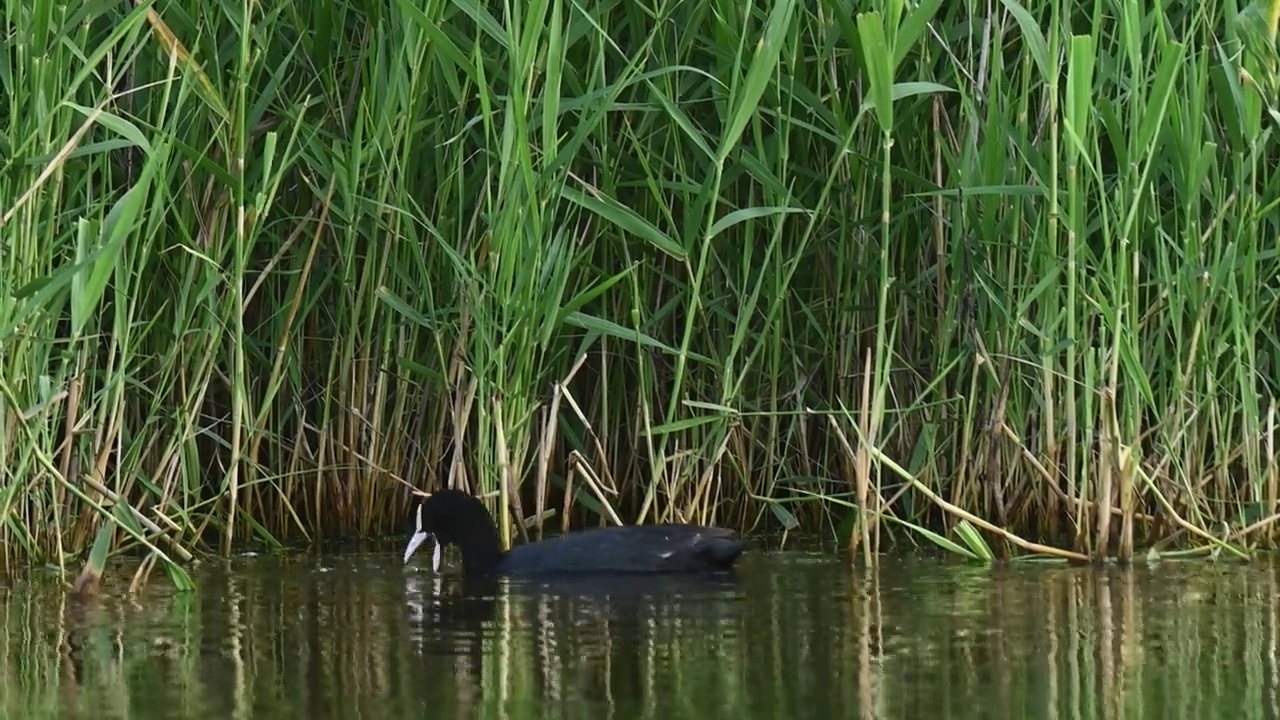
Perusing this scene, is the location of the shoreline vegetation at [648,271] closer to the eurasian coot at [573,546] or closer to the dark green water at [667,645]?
the eurasian coot at [573,546]

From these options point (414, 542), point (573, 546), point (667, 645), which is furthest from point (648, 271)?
point (667, 645)

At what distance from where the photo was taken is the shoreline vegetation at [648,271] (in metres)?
6.93

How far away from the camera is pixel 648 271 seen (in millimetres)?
7938

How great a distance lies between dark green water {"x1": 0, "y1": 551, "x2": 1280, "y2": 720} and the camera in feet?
16.2

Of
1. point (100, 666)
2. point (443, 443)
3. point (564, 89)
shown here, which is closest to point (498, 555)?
point (443, 443)

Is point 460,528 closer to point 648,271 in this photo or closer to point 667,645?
point 648,271

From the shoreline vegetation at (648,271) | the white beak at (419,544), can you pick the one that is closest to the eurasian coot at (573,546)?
the white beak at (419,544)

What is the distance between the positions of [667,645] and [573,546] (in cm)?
149

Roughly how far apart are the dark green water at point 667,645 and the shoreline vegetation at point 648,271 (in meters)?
0.32

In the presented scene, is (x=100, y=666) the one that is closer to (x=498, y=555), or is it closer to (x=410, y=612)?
(x=410, y=612)

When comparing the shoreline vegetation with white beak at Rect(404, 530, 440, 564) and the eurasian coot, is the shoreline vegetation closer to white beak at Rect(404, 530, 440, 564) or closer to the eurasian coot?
the eurasian coot

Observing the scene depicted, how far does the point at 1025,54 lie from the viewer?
728cm

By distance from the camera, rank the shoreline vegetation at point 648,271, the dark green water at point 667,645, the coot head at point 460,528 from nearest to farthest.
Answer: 1. the dark green water at point 667,645
2. the shoreline vegetation at point 648,271
3. the coot head at point 460,528

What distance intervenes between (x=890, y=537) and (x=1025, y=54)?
1.69m
